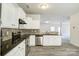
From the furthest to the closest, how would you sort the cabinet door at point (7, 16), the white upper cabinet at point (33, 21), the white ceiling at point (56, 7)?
the white upper cabinet at point (33, 21) → the white ceiling at point (56, 7) → the cabinet door at point (7, 16)

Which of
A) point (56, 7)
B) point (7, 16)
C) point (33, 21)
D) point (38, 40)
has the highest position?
point (56, 7)

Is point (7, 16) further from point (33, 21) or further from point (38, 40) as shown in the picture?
point (38, 40)

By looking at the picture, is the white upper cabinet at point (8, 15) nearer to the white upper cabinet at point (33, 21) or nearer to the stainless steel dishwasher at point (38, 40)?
the white upper cabinet at point (33, 21)

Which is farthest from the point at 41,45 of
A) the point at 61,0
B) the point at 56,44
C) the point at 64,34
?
the point at 64,34

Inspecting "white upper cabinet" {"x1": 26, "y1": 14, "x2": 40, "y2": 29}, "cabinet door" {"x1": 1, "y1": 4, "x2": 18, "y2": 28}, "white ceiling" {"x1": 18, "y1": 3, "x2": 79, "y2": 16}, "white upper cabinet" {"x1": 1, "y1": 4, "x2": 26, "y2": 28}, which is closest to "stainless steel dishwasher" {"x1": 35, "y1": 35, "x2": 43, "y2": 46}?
"white upper cabinet" {"x1": 26, "y1": 14, "x2": 40, "y2": 29}

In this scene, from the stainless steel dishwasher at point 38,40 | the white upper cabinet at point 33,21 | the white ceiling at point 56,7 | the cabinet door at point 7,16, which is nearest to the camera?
the cabinet door at point 7,16

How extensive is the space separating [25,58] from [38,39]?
21.1 feet

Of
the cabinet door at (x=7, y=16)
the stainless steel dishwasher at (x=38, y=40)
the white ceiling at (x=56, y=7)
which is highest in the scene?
the white ceiling at (x=56, y=7)

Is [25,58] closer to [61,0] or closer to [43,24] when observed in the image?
[61,0]

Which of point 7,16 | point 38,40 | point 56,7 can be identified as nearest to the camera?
point 7,16

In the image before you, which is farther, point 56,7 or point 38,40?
point 38,40

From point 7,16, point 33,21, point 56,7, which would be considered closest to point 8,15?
point 7,16

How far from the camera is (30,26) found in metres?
7.18

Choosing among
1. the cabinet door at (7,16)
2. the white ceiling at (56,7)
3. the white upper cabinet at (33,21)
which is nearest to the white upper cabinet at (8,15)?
the cabinet door at (7,16)
